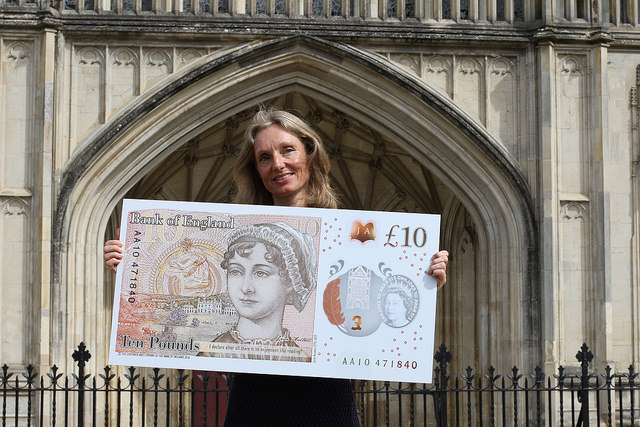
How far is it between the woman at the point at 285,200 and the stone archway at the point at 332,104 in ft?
27.3

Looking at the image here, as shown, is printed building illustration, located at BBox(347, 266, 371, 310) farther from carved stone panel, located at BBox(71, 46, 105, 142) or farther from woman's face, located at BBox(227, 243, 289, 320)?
carved stone panel, located at BBox(71, 46, 105, 142)

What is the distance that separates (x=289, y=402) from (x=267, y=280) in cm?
33

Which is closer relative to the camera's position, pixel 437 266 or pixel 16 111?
pixel 437 266

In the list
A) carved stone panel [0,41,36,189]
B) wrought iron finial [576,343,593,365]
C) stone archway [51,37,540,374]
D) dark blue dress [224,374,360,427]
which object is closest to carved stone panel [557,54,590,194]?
stone archway [51,37,540,374]

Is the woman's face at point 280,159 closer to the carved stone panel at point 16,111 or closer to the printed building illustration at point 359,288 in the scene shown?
the printed building illustration at point 359,288

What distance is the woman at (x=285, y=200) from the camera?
2285 millimetres

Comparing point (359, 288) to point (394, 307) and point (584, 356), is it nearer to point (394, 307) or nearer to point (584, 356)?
point (394, 307)

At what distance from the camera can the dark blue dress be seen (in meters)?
2.27

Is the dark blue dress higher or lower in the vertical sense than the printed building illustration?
lower

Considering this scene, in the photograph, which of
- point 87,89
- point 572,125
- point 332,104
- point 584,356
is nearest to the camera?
point 584,356

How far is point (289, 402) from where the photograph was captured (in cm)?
230

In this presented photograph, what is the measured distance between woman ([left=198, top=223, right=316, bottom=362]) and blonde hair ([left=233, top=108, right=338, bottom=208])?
0.29 feet

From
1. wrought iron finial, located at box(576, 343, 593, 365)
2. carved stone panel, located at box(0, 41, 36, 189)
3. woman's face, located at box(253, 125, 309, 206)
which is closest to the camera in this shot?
woman's face, located at box(253, 125, 309, 206)

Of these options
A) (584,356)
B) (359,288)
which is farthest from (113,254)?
(584,356)
